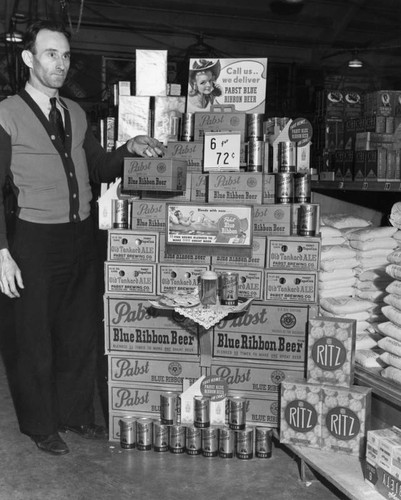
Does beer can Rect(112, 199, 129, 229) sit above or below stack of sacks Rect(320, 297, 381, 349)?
above

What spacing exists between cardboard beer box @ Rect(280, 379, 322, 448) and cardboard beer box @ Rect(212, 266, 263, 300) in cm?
46

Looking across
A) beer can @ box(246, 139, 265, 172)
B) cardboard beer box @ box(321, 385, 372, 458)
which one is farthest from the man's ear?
cardboard beer box @ box(321, 385, 372, 458)

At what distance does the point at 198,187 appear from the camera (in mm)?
3807

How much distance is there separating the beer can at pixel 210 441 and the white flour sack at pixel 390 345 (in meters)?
0.91

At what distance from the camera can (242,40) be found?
1115 centimetres

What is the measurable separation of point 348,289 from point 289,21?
24.7 ft

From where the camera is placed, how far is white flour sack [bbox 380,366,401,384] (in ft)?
11.6

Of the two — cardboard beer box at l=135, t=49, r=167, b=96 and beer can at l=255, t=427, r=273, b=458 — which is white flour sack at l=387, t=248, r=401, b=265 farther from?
cardboard beer box at l=135, t=49, r=167, b=96

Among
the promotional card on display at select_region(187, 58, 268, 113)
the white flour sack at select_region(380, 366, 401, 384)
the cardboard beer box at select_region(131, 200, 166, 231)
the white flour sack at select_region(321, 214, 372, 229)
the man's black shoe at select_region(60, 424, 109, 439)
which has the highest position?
the promotional card on display at select_region(187, 58, 268, 113)

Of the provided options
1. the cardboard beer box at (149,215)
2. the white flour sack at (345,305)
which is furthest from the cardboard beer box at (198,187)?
the white flour sack at (345,305)

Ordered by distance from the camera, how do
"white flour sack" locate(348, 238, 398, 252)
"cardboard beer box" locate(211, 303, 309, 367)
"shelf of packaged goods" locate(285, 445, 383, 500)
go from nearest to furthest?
"shelf of packaged goods" locate(285, 445, 383, 500) → "cardboard beer box" locate(211, 303, 309, 367) → "white flour sack" locate(348, 238, 398, 252)

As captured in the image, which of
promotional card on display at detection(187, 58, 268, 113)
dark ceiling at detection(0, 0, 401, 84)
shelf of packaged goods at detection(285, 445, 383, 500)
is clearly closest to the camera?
shelf of packaged goods at detection(285, 445, 383, 500)

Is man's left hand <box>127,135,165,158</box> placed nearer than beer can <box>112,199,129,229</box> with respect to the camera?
Yes

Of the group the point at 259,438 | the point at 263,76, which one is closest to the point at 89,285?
the point at 259,438
